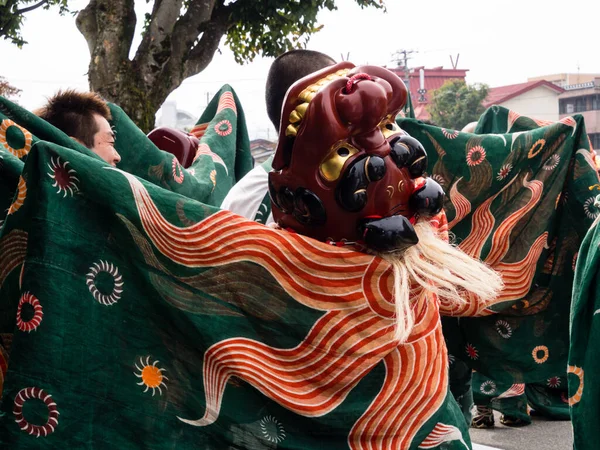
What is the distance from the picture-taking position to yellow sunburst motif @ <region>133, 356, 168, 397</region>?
1674 mm

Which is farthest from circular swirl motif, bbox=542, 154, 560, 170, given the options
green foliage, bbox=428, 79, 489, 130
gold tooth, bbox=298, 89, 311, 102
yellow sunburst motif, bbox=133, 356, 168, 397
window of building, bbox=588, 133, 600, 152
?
window of building, bbox=588, 133, 600, 152

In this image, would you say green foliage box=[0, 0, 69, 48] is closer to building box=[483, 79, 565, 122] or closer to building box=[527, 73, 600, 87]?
building box=[483, 79, 565, 122]

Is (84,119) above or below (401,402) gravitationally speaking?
above

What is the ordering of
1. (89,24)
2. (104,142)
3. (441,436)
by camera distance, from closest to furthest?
1. (441,436)
2. (104,142)
3. (89,24)

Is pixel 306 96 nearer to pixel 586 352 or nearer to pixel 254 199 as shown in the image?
pixel 254 199

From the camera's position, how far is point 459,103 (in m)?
36.8

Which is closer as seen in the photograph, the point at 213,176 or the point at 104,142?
the point at 104,142

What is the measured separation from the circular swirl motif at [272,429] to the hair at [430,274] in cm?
35

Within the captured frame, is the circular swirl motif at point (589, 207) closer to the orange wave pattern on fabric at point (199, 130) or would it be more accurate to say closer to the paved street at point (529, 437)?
the paved street at point (529, 437)

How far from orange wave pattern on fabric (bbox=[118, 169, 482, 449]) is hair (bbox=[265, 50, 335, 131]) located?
0.67 meters

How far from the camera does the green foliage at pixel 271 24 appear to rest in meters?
8.84

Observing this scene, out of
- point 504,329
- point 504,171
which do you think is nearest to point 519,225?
point 504,171

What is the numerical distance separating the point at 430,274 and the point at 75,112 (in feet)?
4.88

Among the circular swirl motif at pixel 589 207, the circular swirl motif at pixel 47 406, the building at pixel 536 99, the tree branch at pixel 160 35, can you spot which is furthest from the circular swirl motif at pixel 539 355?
the building at pixel 536 99
